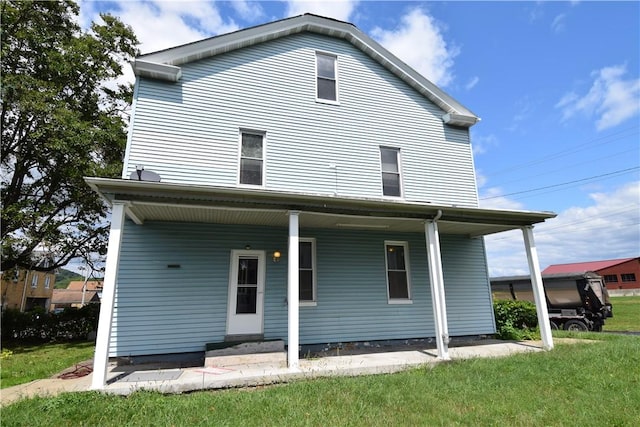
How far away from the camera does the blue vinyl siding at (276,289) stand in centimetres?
719

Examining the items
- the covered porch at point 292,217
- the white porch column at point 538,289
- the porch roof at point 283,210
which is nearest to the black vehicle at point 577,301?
the white porch column at point 538,289

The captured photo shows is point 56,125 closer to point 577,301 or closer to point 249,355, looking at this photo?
point 249,355

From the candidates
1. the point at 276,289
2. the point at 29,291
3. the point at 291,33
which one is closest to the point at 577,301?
the point at 276,289

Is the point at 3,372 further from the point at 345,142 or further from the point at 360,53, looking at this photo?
the point at 360,53

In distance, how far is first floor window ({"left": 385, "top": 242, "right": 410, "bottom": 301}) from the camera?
9.15 metres

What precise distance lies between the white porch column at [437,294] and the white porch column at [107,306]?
6.25 meters

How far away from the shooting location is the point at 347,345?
830 centimetres

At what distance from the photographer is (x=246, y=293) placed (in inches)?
311

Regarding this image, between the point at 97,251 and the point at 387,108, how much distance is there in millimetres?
13643

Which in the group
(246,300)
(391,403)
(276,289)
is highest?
(276,289)

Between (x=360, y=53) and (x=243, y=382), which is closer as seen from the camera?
(x=243, y=382)

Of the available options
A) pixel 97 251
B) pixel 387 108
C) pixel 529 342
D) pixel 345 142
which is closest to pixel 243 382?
pixel 345 142

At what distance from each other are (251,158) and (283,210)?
265 cm

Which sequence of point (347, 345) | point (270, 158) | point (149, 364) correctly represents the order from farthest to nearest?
point (270, 158) < point (347, 345) < point (149, 364)
